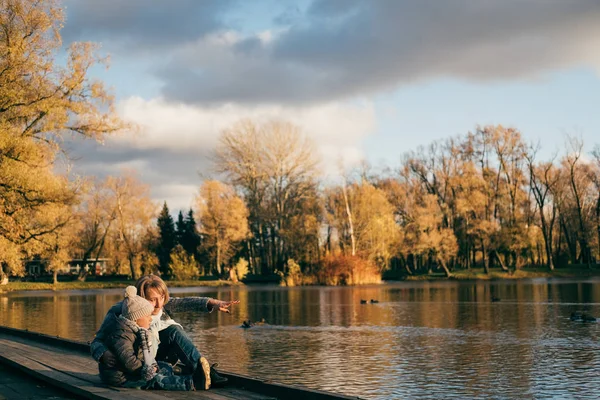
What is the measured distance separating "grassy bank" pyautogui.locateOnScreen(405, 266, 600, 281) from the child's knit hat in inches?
2759

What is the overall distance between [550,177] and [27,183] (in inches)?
2547

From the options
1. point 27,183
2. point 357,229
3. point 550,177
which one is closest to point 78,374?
point 27,183

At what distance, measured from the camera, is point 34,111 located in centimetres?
2831

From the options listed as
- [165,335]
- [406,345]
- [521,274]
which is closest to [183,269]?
[521,274]

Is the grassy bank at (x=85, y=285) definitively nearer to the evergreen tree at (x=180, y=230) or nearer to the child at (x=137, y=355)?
the evergreen tree at (x=180, y=230)

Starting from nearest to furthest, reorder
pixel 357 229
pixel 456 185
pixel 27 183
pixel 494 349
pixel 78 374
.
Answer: pixel 78 374
pixel 494 349
pixel 27 183
pixel 357 229
pixel 456 185

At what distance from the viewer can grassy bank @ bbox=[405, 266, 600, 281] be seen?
7569cm

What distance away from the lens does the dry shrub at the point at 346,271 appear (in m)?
61.6

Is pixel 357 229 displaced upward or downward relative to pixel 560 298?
upward

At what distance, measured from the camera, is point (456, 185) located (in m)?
77.1

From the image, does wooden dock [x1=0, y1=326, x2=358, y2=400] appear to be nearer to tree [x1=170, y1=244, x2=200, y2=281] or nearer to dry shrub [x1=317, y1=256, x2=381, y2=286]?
dry shrub [x1=317, y1=256, x2=381, y2=286]

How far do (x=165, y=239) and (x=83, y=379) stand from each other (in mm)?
89876

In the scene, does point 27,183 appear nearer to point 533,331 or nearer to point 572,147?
point 533,331

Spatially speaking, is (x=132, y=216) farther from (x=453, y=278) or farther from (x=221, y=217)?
(x=453, y=278)
